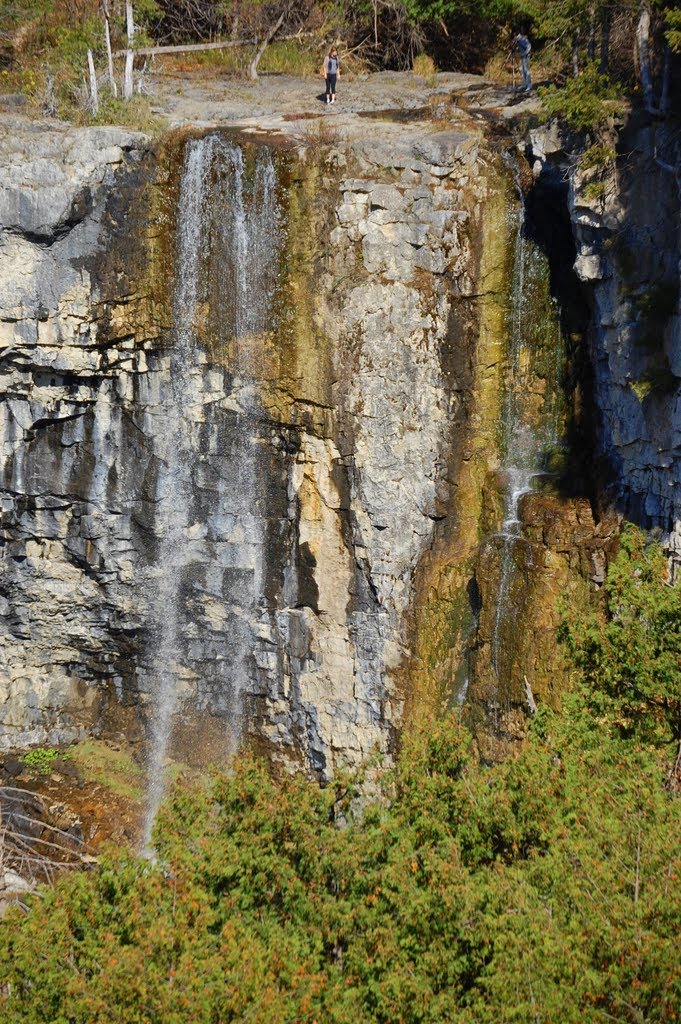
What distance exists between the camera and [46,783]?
56.6ft

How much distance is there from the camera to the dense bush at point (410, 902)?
809cm

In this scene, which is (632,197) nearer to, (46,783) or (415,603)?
(415,603)

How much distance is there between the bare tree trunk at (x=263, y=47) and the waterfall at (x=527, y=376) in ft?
23.2

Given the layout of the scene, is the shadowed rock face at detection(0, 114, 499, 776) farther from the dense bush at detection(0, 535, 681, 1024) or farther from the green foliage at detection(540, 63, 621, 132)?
the dense bush at detection(0, 535, 681, 1024)

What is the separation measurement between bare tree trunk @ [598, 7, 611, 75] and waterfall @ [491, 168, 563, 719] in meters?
2.16

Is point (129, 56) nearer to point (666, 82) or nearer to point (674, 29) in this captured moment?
point (666, 82)

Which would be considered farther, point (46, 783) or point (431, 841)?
point (46, 783)

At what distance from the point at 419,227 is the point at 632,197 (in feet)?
11.2

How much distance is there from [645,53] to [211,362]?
7899 mm

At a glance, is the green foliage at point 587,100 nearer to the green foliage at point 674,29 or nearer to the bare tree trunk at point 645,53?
the bare tree trunk at point 645,53

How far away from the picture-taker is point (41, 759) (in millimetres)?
17781

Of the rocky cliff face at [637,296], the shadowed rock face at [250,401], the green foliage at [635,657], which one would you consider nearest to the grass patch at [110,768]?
the shadowed rock face at [250,401]

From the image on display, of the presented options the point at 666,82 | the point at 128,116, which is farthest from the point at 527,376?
the point at 128,116

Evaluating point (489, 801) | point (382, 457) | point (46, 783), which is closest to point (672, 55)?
point (382, 457)
